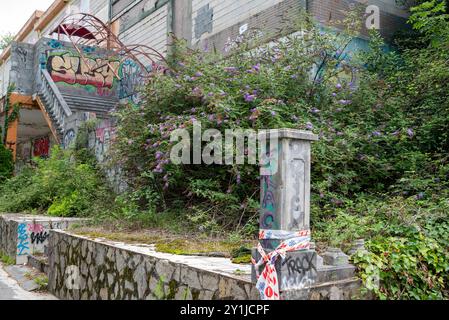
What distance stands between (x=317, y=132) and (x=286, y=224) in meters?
3.79

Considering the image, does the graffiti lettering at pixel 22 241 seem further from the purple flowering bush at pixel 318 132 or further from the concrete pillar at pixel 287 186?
the concrete pillar at pixel 287 186

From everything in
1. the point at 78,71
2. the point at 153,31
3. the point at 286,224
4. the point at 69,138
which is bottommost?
the point at 286,224

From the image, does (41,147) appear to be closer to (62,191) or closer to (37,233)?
(62,191)

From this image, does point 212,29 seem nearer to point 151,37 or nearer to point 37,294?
point 151,37

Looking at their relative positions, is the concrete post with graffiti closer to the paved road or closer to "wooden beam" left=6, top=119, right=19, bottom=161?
the paved road

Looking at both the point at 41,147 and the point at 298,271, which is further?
the point at 41,147

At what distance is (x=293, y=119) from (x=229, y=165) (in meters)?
1.29

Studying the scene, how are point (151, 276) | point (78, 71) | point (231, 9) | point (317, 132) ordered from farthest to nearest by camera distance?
point (78, 71) < point (231, 9) < point (317, 132) < point (151, 276)

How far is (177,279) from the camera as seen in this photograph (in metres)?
4.56

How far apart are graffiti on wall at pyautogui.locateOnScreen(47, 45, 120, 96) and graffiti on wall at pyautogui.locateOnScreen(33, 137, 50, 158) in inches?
228

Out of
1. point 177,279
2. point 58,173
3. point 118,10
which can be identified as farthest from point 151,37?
point 177,279

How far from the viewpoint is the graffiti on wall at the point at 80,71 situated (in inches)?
712

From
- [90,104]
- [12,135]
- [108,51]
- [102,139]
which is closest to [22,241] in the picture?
[102,139]

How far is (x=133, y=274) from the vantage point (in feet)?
17.2
